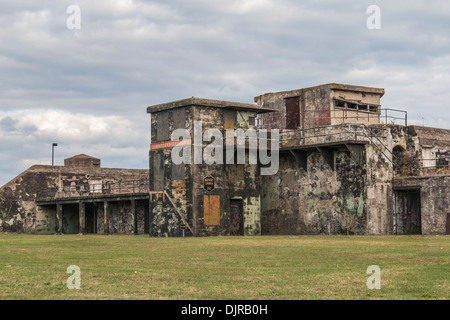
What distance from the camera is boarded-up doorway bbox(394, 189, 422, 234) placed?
1356 inches

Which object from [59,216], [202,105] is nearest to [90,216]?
[59,216]

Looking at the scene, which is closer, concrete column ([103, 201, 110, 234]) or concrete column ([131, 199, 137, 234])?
concrete column ([131, 199, 137, 234])

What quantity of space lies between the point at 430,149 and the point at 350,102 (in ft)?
19.2

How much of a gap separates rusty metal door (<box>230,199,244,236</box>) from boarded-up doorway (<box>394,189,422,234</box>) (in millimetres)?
8147

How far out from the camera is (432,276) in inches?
508

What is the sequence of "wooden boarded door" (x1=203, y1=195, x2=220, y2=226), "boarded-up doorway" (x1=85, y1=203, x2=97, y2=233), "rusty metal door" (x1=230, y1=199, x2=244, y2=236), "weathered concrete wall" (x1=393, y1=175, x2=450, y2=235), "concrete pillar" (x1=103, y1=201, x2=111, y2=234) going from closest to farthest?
"weathered concrete wall" (x1=393, y1=175, x2=450, y2=235) < "wooden boarded door" (x1=203, y1=195, x2=220, y2=226) < "rusty metal door" (x1=230, y1=199, x2=244, y2=236) < "concrete pillar" (x1=103, y1=201, x2=111, y2=234) < "boarded-up doorway" (x1=85, y1=203, x2=97, y2=233)

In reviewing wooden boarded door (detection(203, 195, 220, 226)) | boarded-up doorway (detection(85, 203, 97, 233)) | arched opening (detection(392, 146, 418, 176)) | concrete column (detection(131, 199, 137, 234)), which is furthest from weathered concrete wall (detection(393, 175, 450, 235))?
boarded-up doorway (detection(85, 203, 97, 233))

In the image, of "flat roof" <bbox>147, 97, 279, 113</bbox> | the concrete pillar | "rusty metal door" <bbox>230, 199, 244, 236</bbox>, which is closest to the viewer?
"flat roof" <bbox>147, 97, 279, 113</bbox>

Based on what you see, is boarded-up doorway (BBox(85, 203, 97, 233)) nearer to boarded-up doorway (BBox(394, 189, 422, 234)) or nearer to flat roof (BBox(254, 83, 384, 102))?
flat roof (BBox(254, 83, 384, 102))

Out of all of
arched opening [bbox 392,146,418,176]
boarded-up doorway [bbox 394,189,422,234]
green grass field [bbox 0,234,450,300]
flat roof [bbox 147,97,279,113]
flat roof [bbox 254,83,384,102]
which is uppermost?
flat roof [bbox 254,83,384,102]

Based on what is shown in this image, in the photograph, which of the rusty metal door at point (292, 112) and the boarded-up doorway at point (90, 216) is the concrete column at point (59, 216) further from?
the rusty metal door at point (292, 112)

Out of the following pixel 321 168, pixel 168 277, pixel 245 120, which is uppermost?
pixel 245 120
